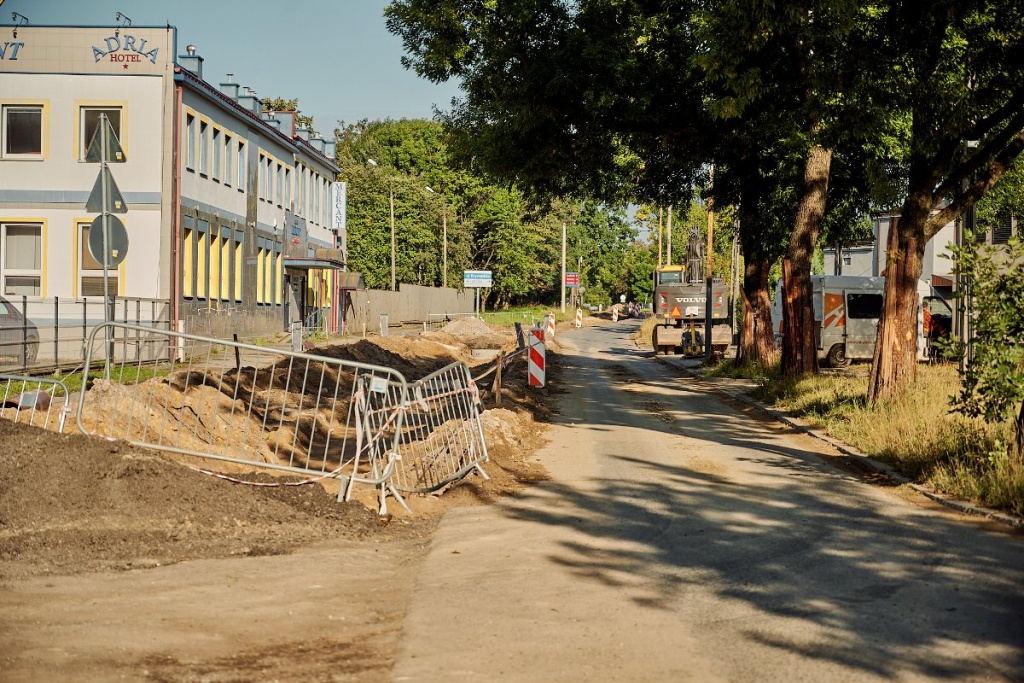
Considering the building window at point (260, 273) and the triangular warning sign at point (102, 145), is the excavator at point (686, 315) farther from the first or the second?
the triangular warning sign at point (102, 145)

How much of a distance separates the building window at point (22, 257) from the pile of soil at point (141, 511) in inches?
983

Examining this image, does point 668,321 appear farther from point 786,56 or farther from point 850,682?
point 850,682

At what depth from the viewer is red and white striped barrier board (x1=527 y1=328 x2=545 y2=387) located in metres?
22.9

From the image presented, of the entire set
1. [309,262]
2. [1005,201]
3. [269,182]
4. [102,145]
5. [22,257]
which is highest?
[269,182]

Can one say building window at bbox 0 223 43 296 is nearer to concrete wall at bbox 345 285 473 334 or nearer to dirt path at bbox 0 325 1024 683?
concrete wall at bbox 345 285 473 334

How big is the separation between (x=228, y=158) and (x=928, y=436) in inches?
1245

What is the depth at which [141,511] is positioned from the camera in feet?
27.2

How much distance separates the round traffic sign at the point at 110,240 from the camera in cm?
1347

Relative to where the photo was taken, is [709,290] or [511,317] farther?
[511,317]

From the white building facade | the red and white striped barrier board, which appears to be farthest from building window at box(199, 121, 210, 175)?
the red and white striped barrier board

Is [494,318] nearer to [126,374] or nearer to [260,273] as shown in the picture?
[260,273]

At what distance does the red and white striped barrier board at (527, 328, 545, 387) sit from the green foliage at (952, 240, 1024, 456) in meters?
12.1

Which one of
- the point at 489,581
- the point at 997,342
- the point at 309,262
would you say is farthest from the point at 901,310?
the point at 309,262

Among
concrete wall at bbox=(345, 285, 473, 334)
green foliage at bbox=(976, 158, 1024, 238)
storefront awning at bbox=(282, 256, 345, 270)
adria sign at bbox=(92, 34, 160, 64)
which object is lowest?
concrete wall at bbox=(345, 285, 473, 334)
